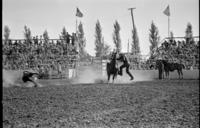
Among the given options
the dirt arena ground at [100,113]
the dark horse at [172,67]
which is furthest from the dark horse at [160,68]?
the dirt arena ground at [100,113]

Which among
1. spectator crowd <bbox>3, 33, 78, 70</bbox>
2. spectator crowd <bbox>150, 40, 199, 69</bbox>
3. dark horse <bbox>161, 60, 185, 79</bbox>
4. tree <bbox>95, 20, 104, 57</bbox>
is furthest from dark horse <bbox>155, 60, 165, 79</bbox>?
tree <bbox>95, 20, 104, 57</bbox>

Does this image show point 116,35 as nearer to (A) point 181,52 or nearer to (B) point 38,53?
(A) point 181,52

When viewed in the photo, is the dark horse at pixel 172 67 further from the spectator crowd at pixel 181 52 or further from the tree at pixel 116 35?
the tree at pixel 116 35

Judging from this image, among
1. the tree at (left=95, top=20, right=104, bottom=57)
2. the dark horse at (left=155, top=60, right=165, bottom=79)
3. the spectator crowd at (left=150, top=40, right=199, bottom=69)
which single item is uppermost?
the tree at (left=95, top=20, right=104, bottom=57)

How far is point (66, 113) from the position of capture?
694 centimetres

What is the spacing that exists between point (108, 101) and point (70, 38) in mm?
15329

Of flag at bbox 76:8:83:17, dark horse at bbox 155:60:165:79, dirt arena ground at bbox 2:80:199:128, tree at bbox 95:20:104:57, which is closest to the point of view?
dirt arena ground at bbox 2:80:199:128

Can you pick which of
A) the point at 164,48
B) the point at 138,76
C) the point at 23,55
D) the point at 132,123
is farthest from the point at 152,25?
the point at 132,123

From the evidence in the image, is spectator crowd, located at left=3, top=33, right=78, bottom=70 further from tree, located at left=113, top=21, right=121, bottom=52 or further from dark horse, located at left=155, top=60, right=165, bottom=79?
tree, located at left=113, top=21, right=121, bottom=52

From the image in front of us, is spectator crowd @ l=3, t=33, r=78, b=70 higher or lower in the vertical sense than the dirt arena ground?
higher

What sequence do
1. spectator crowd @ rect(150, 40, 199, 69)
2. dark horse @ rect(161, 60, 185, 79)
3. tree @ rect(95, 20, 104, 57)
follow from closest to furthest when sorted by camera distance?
dark horse @ rect(161, 60, 185, 79) < spectator crowd @ rect(150, 40, 199, 69) < tree @ rect(95, 20, 104, 57)

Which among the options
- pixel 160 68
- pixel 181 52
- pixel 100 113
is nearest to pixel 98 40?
pixel 181 52

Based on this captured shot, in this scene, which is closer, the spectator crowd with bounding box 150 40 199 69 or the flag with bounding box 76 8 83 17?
the spectator crowd with bounding box 150 40 199 69

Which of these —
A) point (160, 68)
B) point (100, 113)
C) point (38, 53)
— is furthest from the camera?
point (38, 53)
